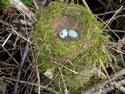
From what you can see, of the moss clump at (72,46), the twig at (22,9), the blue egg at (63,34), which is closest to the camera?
the moss clump at (72,46)

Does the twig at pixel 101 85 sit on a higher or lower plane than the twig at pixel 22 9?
lower

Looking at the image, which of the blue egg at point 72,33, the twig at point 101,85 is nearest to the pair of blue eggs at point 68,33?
the blue egg at point 72,33

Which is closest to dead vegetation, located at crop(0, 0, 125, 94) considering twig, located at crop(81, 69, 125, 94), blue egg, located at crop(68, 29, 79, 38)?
twig, located at crop(81, 69, 125, 94)

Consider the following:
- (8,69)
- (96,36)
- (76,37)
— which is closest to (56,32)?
(76,37)

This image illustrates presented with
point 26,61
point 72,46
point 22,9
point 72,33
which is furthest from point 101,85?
point 22,9

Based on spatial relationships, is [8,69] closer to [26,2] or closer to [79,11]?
[26,2]

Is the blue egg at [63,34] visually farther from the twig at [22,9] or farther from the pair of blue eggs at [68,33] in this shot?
the twig at [22,9]

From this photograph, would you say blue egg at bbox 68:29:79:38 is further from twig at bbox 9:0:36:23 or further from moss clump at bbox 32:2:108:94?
twig at bbox 9:0:36:23
